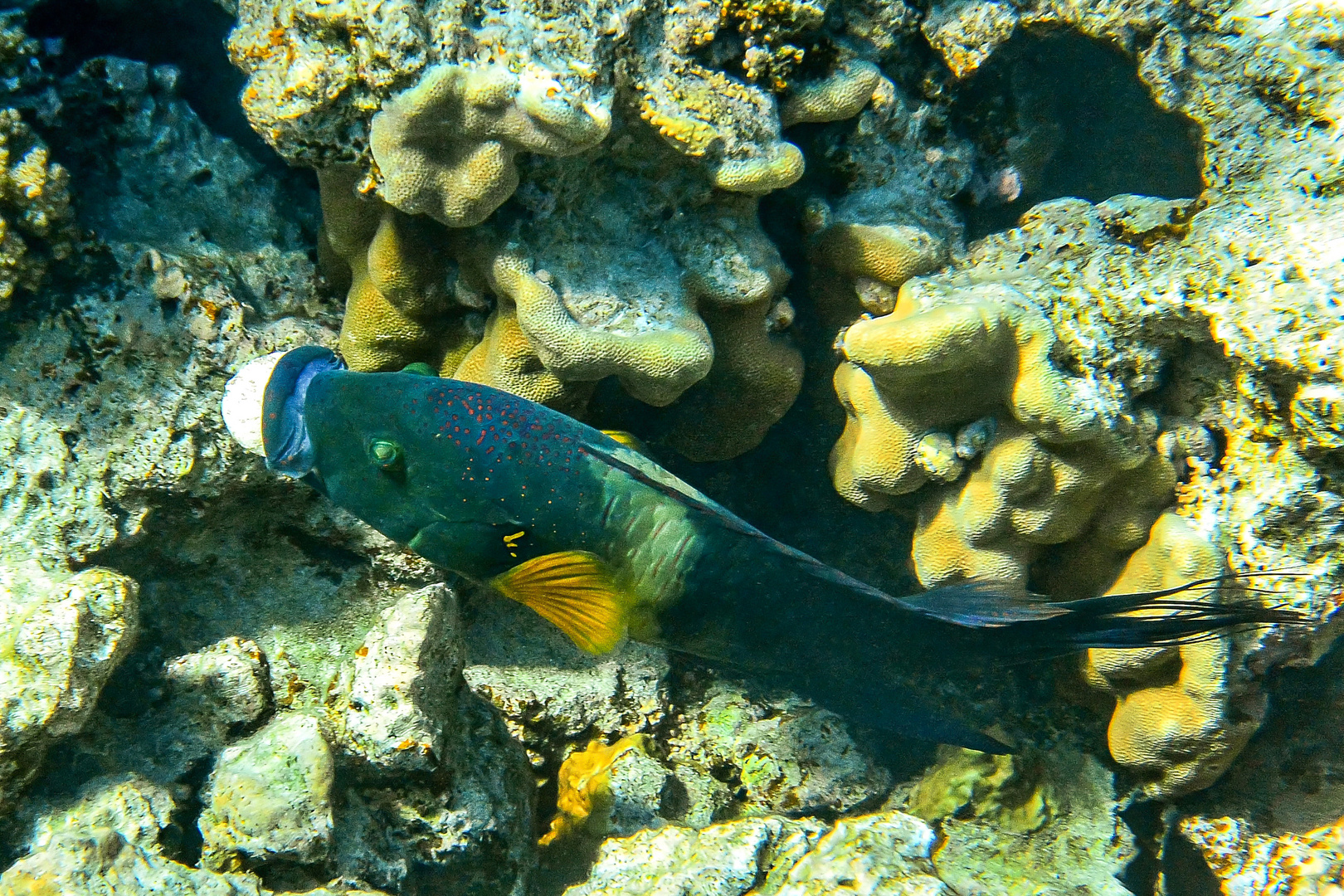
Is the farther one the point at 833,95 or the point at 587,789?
the point at 587,789

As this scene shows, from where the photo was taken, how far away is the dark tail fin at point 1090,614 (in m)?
2.25

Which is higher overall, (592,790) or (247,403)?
(247,403)

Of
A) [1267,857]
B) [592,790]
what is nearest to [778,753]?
[592,790]

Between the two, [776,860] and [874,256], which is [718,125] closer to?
[874,256]

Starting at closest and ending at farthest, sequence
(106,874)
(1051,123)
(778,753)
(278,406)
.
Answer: (106,874)
(278,406)
(778,753)
(1051,123)

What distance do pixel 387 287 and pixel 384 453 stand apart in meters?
0.73

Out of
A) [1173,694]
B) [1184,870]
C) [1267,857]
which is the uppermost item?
[1173,694]

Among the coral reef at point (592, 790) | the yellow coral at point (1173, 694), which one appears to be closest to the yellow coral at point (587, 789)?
the coral reef at point (592, 790)

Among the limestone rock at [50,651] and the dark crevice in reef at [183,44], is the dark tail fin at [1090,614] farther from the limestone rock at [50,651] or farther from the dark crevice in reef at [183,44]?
the dark crevice in reef at [183,44]

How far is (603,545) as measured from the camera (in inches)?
94.7

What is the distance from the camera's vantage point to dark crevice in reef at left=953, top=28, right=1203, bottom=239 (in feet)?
10.0

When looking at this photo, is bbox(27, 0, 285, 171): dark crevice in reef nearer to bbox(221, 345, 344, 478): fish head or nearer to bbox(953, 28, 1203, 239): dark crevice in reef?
bbox(221, 345, 344, 478): fish head

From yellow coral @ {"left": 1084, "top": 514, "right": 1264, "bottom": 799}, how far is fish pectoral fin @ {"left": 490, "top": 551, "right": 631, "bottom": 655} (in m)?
1.87

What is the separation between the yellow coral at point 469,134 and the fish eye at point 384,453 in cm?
73
